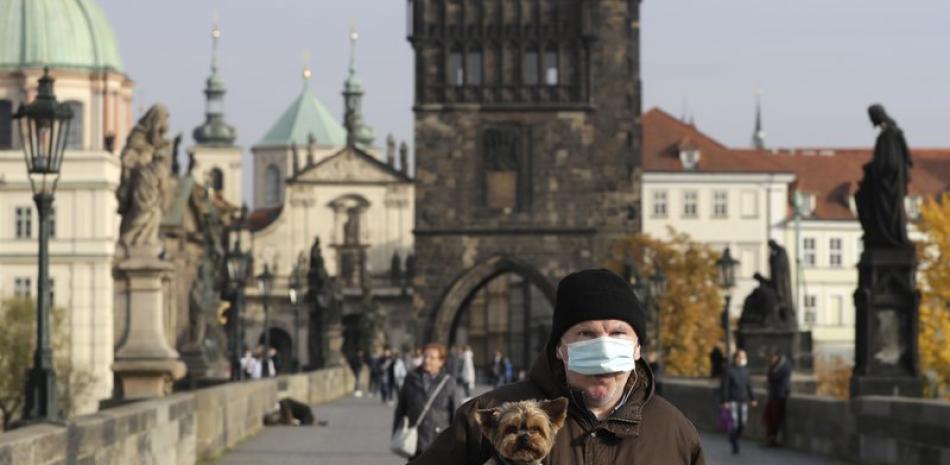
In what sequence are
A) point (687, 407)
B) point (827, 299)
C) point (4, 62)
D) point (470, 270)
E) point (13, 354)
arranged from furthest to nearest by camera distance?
point (827, 299) < point (4, 62) < point (470, 270) < point (13, 354) < point (687, 407)

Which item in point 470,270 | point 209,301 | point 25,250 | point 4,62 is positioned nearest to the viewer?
point 209,301

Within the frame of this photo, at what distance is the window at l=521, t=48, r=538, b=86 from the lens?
3371 inches

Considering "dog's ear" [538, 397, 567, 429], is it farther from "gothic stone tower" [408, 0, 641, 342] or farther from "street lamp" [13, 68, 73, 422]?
"gothic stone tower" [408, 0, 641, 342]

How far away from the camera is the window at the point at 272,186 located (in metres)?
184

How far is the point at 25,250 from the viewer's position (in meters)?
100

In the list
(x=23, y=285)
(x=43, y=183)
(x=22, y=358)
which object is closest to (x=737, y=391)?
(x=43, y=183)

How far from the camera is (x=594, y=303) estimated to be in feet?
21.0

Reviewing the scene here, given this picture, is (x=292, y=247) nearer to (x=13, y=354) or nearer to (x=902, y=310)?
(x=13, y=354)

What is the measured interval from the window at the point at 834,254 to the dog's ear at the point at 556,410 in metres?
120

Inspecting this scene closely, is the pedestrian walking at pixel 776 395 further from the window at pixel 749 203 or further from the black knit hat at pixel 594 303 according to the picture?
the window at pixel 749 203

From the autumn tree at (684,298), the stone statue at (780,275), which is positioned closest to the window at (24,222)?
the autumn tree at (684,298)

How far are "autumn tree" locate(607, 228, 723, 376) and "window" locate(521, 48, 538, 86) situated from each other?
6.01 meters

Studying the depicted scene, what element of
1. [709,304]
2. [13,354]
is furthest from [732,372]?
[709,304]

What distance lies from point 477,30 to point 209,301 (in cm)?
4247
